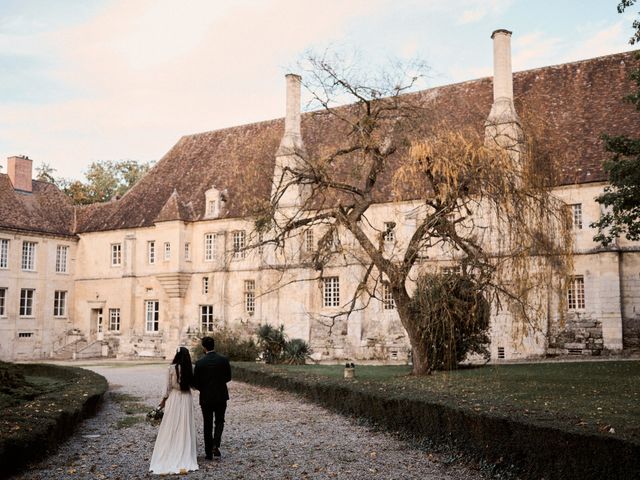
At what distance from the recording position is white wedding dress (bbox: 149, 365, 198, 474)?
7.74 meters

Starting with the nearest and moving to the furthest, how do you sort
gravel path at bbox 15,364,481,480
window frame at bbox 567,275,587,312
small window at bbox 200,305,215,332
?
gravel path at bbox 15,364,481,480
window frame at bbox 567,275,587,312
small window at bbox 200,305,215,332

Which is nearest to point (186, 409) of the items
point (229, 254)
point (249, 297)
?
point (229, 254)

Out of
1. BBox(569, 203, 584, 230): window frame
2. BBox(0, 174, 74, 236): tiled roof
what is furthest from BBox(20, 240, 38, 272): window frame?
BBox(569, 203, 584, 230): window frame

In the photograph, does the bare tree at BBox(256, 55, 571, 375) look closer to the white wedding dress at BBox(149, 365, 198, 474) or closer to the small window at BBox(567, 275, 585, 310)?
the white wedding dress at BBox(149, 365, 198, 474)

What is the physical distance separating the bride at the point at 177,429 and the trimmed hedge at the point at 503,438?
3217 mm

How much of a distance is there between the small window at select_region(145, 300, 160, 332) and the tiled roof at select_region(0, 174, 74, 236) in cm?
657

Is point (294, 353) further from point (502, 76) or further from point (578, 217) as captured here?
point (502, 76)

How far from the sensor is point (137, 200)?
36062 millimetres

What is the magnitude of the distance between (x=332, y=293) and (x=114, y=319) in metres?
12.9

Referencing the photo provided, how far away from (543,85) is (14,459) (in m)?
25.3

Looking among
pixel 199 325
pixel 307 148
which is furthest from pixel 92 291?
pixel 307 148

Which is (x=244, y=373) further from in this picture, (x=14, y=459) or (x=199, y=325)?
(x=199, y=325)

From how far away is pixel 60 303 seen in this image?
3625 cm

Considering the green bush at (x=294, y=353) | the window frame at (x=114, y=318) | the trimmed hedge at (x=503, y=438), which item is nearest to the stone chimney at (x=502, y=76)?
the green bush at (x=294, y=353)
